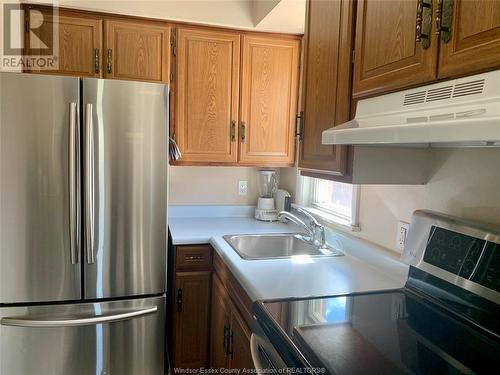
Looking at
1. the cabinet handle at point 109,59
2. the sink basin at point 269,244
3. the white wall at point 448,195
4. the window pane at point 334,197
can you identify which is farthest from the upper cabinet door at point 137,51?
the white wall at point 448,195

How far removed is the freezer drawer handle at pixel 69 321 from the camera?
1.83 m

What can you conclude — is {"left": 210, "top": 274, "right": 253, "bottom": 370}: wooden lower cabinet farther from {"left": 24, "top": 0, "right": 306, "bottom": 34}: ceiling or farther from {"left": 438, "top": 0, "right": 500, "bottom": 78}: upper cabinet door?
{"left": 24, "top": 0, "right": 306, "bottom": 34}: ceiling

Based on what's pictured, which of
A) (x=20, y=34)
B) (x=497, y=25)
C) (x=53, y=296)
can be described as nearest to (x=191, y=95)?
(x=20, y=34)

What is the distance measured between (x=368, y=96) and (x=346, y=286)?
0.69 meters

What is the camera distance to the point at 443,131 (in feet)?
2.41

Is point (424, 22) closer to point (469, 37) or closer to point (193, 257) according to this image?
point (469, 37)

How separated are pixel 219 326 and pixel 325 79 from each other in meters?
1.31

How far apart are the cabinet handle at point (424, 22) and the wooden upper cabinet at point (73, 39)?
1.81m

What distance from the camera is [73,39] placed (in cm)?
217

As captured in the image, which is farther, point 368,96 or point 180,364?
point 180,364

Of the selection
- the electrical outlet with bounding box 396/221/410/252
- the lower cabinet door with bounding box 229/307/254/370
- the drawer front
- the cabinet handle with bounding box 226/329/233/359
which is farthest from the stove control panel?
the drawer front

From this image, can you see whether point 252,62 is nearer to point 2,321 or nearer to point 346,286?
point 346,286

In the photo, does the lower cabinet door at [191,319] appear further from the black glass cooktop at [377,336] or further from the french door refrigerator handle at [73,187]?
the black glass cooktop at [377,336]

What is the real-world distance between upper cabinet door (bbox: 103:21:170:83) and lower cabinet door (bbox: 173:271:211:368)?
1199 millimetres
